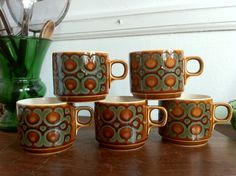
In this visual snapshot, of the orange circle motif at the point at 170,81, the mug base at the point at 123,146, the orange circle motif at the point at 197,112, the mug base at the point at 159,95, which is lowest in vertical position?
the mug base at the point at 123,146

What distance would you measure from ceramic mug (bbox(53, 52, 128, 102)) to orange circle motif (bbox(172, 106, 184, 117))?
0.14m

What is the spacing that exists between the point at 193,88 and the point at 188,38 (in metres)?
0.13

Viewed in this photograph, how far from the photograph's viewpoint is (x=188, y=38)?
0.62 metres

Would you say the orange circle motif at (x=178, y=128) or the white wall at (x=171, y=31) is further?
the white wall at (x=171, y=31)

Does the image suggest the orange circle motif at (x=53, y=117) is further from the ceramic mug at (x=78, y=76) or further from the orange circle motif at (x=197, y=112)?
the orange circle motif at (x=197, y=112)

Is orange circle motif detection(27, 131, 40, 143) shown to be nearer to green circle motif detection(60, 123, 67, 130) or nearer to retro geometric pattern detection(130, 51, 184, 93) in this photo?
green circle motif detection(60, 123, 67, 130)

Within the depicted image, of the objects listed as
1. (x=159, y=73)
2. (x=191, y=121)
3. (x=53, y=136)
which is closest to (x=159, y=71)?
(x=159, y=73)

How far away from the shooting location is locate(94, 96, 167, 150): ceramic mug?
0.40 m

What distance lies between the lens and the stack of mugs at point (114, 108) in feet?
1.26

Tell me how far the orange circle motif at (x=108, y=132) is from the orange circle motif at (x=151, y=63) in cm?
13

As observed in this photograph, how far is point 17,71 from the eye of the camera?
0.50 m

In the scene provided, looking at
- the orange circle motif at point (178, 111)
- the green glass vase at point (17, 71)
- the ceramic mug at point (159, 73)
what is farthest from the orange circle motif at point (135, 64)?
the green glass vase at point (17, 71)

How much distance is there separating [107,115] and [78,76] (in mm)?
82

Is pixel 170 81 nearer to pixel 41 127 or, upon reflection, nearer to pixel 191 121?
pixel 191 121
